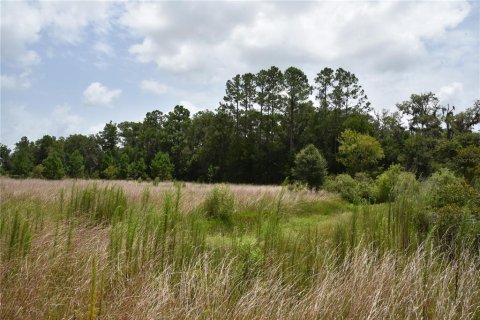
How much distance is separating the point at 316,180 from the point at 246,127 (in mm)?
25395

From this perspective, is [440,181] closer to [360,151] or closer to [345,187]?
[345,187]

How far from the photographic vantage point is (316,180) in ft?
82.4

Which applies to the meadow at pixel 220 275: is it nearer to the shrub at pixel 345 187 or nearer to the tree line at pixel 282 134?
the shrub at pixel 345 187

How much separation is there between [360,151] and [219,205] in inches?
1175

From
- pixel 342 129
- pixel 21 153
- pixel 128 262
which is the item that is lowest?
pixel 128 262

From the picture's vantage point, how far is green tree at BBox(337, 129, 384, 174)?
1438 inches

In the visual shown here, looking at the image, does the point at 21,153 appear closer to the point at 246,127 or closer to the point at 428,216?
the point at 246,127

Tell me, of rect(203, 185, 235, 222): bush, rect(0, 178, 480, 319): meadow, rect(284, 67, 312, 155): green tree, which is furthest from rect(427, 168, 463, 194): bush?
rect(284, 67, 312, 155): green tree

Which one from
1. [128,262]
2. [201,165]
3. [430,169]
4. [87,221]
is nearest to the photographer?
[128,262]

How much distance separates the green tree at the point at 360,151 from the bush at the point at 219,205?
2866cm

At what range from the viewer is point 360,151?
3688cm

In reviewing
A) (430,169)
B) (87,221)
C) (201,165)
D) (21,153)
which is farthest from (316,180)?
(21,153)

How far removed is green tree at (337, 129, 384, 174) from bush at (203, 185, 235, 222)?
2866 cm

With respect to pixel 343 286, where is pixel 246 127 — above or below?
above
